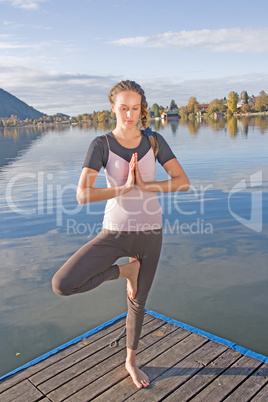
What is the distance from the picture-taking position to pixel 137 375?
373 centimetres

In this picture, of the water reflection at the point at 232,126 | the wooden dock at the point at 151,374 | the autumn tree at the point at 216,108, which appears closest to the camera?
the wooden dock at the point at 151,374

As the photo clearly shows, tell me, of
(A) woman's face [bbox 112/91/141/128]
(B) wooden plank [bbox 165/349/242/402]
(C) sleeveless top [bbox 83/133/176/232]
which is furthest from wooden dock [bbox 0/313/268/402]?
(A) woman's face [bbox 112/91/141/128]

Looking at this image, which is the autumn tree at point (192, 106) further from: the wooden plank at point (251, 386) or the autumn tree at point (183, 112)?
the wooden plank at point (251, 386)

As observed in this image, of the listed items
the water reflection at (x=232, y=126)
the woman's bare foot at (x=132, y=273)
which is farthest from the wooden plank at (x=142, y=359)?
the water reflection at (x=232, y=126)

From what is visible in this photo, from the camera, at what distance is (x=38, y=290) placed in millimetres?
6641

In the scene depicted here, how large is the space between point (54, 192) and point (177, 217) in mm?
5955

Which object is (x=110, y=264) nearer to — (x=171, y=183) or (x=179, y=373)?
(x=171, y=183)

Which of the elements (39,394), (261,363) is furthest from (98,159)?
(261,363)

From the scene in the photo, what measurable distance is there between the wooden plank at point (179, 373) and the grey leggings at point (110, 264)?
0.46 m

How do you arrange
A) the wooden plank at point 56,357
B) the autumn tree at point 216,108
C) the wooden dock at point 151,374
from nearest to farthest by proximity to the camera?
the wooden dock at point 151,374
the wooden plank at point 56,357
the autumn tree at point 216,108

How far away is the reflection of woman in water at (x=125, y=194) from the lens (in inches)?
126

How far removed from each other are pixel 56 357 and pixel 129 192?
82.7 inches

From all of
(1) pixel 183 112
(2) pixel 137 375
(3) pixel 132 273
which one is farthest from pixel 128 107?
(1) pixel 183 112

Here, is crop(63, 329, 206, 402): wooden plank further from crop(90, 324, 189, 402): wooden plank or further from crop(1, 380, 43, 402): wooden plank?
crop(1, 380, 43, 402): wooden plank
